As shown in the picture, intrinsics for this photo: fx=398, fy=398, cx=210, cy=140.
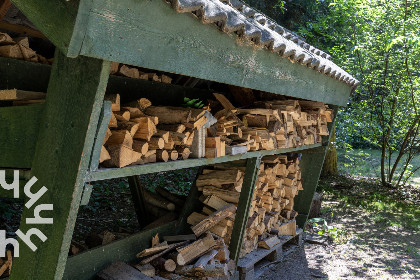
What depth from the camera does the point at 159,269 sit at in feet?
11.1

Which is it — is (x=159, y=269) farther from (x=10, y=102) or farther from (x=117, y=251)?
(x=10, y=102)

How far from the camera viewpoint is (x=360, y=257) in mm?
5582

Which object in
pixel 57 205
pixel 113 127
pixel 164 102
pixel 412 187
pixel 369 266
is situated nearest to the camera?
pixel 57 205

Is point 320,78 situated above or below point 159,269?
above

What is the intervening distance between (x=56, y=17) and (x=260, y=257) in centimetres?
375

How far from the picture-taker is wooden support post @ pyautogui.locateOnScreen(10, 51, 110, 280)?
176 centimetres

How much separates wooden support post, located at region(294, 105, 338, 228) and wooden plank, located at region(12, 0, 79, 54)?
480 cm

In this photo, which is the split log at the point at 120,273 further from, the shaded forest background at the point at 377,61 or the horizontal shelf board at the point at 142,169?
the shaded forest background at the point at 377,61

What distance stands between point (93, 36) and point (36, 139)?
751 mm

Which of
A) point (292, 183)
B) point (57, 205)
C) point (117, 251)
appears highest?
point (57, 205)

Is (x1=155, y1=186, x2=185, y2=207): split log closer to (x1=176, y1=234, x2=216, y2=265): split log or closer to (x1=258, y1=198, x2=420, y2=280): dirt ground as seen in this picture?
(x1=176, y1=234, x2=216, y2=265): split log

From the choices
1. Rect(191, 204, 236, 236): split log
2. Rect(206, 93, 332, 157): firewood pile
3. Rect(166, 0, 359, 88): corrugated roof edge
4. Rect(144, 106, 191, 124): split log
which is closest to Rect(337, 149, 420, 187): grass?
Rect(206, 93, 332, 157): firewood pile

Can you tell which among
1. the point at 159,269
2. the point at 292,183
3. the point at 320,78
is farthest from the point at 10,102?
the point at 292,183

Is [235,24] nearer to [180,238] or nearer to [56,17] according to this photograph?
[56,17]
